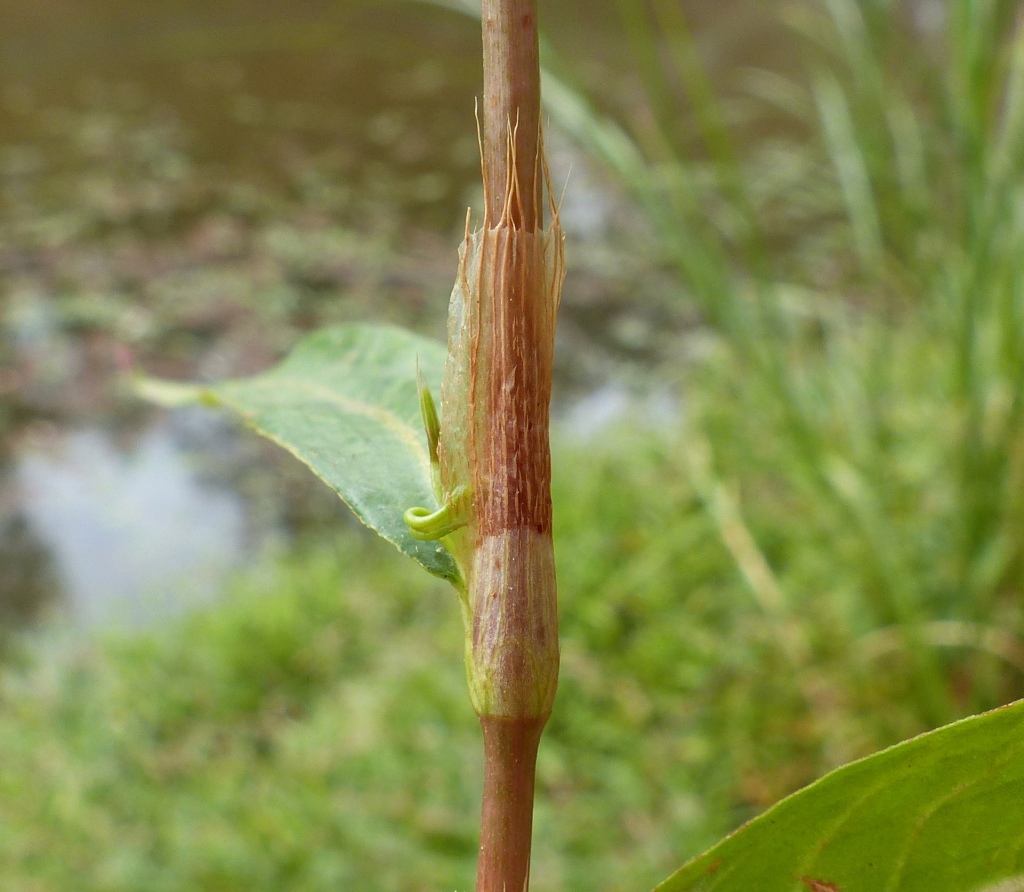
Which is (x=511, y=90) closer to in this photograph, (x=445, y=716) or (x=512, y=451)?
(x=512, y=451)

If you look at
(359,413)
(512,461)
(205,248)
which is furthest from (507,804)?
(205,248)

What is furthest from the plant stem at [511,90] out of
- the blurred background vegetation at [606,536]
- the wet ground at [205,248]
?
the wet ground at [205,248]

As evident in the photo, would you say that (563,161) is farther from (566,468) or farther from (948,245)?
(948,245)

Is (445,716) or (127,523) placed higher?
(127,523)

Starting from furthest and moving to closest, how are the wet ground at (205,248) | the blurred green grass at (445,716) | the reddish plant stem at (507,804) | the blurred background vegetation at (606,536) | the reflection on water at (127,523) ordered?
the wet ground at (205,248)
the reflection on water at (127,523)
the blurred green grass at (445,716)
the blurred background vegetation at (606,536)
the reddish plant stem at (507,804)

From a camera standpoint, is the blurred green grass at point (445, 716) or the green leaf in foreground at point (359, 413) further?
the blurred green grass at point (445, 716)

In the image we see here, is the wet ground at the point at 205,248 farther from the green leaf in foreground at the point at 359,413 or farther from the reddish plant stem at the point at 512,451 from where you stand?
the reddish plant stem at the point at 512,451
